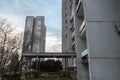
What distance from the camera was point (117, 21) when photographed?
24.6ft

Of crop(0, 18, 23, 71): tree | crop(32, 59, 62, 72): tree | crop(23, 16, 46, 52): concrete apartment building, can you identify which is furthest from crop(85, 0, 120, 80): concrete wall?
crop(32, 59, 62, 72): tree

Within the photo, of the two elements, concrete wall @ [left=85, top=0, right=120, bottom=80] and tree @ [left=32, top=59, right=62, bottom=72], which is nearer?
concrete wall @ [left=85, top=0, right=120, bottom=80]

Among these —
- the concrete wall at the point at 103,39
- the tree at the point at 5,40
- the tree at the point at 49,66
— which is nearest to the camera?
the concrete wall at the point at 103,39

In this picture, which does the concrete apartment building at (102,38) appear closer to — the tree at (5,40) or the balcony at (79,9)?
the balcony at (79,9)

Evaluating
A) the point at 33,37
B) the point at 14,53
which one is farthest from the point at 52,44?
the point at 14,53

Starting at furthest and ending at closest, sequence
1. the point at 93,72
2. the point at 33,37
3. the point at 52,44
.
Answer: the point at 52,44, the point at 33,37, the point at 93,72

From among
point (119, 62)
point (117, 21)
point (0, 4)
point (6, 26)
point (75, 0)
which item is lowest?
point (119, 62)

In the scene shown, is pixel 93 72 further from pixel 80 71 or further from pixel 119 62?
pixel 80 71

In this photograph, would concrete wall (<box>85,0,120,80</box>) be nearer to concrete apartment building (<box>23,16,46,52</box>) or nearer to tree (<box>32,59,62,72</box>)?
concrete apartment building (<box>23,16,46,52</box>)

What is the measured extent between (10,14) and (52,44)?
22886 millimetres

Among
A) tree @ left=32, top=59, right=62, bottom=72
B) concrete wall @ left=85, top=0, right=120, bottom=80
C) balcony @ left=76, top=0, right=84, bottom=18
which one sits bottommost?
tree @ left=32, top=59, right=62, bottom=72

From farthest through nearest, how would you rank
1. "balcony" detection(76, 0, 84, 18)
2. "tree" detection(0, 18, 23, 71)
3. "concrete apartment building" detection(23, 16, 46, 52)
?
"concrete apartment building" detection(23, 16, 46, 52) → "tree" detection(0, 18, 23, 71) → "balcony" detection(76, 0, 84, 18)

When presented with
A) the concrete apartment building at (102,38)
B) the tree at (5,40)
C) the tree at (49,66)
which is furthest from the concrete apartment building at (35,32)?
the concrete apartment building at (102,38)

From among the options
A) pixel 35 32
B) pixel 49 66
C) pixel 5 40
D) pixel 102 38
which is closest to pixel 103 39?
pixel 102 38
